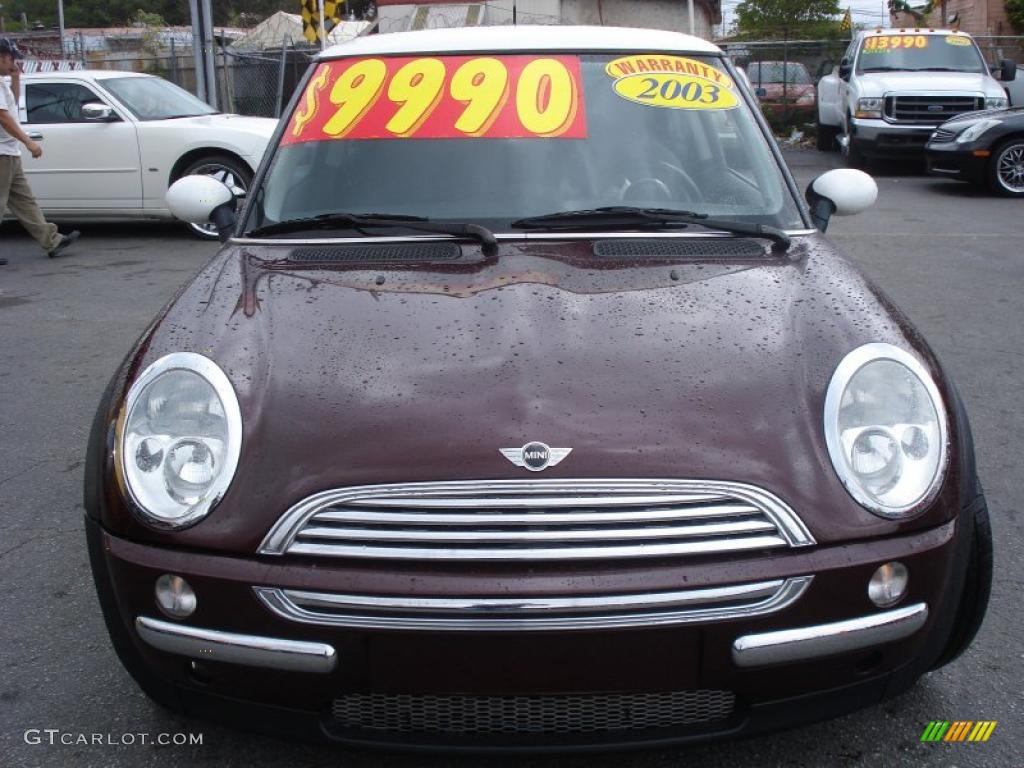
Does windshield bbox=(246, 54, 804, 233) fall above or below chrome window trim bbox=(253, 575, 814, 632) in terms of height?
above

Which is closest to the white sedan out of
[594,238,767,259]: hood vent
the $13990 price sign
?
the $13990 price sign

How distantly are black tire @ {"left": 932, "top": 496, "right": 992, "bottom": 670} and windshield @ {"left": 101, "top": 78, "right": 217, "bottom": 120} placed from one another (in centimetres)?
923

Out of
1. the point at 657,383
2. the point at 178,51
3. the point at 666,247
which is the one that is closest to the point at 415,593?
the point at 657,383

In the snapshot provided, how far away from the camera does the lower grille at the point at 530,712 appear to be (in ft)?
6.69

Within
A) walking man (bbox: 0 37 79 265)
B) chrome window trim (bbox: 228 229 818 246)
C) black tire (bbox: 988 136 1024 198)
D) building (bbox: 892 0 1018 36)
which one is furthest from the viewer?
building (bbox: 892 0 1018 36)

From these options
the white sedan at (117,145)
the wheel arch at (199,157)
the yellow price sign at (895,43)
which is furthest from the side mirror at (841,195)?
the yellow price sign at (895,43)

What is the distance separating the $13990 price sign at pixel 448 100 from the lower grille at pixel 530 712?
1.80 m

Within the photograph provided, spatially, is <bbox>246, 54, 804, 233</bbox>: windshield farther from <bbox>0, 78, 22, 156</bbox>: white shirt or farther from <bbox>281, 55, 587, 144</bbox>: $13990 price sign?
<bbox>0, 78, 22, 156</bbox>: white shirt

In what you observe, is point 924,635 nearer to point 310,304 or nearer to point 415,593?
point 415,593

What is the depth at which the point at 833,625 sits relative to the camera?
2002mm

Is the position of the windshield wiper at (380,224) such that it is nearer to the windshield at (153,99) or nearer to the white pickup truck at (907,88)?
the windshield at (153,99)

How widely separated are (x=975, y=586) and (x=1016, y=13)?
28.0m

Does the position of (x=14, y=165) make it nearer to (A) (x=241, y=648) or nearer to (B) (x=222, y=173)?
(B) (x=222, y=173)

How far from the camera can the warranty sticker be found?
3385 mm
